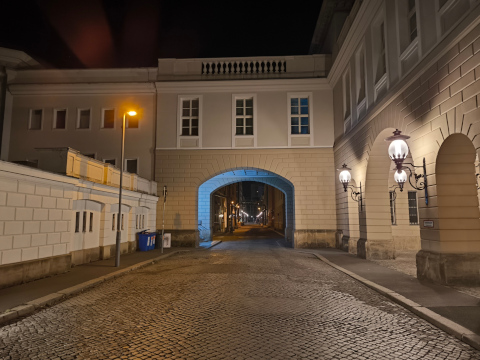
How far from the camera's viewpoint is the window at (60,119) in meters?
23.5

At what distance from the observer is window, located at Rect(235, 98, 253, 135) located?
2300cm

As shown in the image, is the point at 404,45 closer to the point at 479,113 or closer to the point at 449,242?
the point at 479,113

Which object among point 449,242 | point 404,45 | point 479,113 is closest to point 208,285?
point 449,242

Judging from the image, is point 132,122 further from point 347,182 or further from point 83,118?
point 347,182

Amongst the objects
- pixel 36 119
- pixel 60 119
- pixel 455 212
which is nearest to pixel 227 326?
pixel 455 212

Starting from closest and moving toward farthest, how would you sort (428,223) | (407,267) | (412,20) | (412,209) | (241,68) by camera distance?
1. (428,223)
2. (412,20)
3. (407,267)
4. (412,209)
5. (241,68)

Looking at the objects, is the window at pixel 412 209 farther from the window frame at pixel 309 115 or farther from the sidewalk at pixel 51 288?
the sidewalk at pixel 51 288

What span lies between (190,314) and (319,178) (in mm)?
16968

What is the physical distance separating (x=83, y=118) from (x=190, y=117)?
286 inches

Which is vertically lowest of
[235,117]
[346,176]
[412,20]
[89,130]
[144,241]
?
[144,241]

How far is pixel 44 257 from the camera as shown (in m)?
10.6

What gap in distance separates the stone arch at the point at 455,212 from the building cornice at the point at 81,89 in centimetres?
1864

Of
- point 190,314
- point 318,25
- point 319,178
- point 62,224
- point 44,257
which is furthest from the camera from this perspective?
point 318,25

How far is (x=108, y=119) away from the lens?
2358 centimetres
